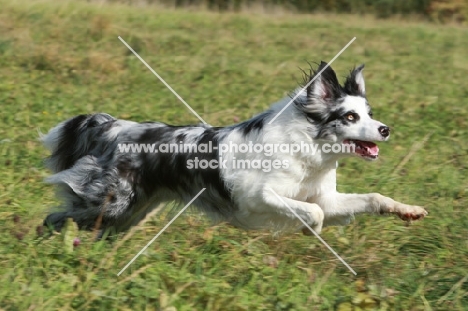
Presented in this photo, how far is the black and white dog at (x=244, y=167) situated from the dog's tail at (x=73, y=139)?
0.5 inches

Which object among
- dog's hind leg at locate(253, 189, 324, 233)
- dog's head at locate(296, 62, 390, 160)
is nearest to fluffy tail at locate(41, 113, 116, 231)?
dog's hind leg at locate(253, 189, 324, 233)

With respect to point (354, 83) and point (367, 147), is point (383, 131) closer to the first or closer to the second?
point (367, 147)

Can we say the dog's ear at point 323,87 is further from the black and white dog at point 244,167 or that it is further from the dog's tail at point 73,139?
the dog's tail at point 73,139

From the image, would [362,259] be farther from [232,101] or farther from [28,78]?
[28,78]

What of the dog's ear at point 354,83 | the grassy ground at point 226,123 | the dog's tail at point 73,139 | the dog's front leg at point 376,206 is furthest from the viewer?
the dog's tail at point 73,139

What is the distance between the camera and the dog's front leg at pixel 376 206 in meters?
5.55

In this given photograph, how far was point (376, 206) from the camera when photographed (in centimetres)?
562

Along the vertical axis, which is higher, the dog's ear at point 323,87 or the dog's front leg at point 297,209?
the dog's ear at point 323,87

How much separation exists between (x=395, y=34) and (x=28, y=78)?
850 centimetres

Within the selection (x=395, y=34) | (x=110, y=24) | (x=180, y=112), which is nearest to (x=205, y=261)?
(x=180, y=112)

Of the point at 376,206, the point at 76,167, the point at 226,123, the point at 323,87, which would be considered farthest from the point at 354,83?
the point at 226,123

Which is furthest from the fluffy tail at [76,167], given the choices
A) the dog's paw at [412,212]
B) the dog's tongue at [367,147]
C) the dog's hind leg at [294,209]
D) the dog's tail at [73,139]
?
the dog's paw at [412,212]

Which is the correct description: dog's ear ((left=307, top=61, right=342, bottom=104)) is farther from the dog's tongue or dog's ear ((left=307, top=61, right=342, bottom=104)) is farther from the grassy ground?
the grassy ground

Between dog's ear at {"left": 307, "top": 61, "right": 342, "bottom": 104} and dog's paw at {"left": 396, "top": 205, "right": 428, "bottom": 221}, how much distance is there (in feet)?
3.14
